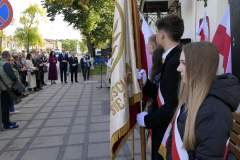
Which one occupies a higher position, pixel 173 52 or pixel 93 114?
pixel 173 52

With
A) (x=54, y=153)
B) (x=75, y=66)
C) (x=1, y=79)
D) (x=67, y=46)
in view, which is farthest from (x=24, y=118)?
(x=67, y=46)

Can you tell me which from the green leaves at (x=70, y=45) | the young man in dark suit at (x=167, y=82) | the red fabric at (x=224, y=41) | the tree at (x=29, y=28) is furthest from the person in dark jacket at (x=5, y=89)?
the green leaves at (x=70, y=45)

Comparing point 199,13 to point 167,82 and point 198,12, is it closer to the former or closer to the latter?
point 198,12

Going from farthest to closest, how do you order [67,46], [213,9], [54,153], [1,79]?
[67,46] → [1,79] → [213,9] → [54,153]

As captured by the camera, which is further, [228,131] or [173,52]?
[173,52]

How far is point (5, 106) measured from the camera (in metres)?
5.10

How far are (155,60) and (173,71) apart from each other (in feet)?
2.85

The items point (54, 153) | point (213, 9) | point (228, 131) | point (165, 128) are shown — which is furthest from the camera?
point (213, 9)

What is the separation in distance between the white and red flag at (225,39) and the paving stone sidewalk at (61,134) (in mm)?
1941

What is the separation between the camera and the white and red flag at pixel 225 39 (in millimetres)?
3064

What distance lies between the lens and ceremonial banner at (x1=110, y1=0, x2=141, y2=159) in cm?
191

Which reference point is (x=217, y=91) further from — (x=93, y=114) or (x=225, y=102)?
(x=93, y=114)

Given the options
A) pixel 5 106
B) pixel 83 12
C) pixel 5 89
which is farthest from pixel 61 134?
pixel 83 12

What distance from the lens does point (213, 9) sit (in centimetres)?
441
